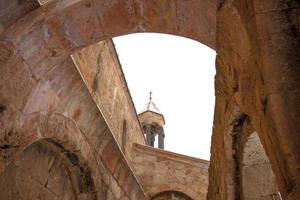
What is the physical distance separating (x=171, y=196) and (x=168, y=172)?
2.56ft

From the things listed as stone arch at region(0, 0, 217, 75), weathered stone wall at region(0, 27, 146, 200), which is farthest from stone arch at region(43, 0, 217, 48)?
weathered stone wall at region(0, 27, 146, 200)

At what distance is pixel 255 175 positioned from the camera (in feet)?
11.7

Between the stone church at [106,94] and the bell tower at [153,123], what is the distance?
11185 millimetres

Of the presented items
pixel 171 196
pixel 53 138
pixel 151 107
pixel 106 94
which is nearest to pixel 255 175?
pixel 53 138

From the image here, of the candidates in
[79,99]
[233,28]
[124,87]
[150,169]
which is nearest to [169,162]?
[150,169]

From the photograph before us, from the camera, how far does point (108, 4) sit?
3.54m

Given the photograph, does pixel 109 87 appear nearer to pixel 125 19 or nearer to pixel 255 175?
pixel 125 19

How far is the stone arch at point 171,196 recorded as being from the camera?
11.5 meters

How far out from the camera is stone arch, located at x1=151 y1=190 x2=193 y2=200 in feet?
37.6

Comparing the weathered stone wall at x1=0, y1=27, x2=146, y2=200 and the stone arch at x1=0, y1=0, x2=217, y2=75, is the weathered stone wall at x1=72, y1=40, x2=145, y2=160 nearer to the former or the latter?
the weathered stone wall at x1=0, y1=27, x2=146, y2=200

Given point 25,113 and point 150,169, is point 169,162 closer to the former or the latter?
point 150,169

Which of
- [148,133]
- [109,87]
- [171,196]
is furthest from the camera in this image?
[148,133]

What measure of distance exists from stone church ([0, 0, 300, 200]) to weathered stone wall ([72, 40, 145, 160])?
0.05 meters

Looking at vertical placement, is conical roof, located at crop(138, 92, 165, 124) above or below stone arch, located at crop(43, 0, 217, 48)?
above
